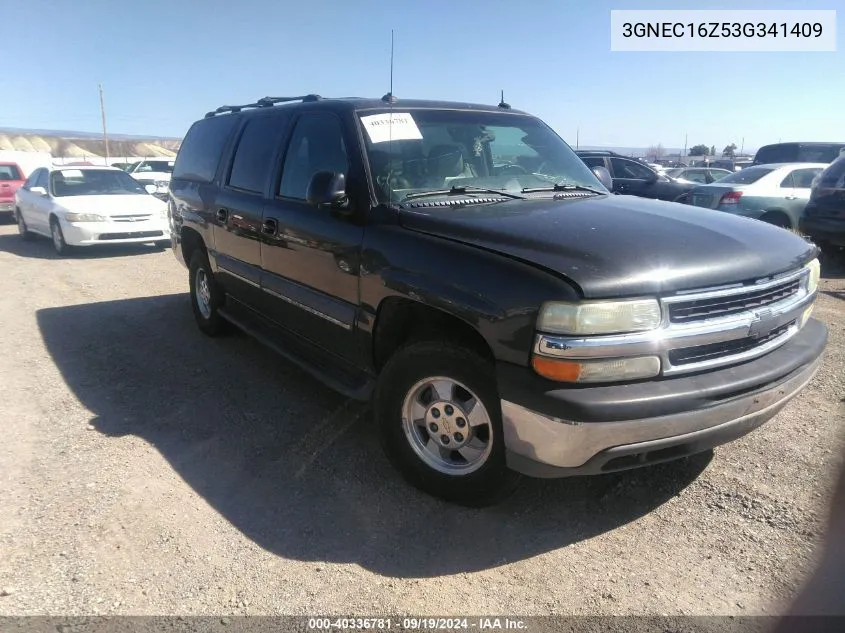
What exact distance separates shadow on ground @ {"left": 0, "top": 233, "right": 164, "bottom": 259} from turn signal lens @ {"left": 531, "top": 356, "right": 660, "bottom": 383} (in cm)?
1039

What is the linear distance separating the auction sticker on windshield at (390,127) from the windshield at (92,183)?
31.1 ft

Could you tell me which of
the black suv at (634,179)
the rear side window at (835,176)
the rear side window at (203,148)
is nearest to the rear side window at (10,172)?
the rear side window at (203,148)

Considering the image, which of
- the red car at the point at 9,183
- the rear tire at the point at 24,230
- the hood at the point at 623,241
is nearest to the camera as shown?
the hood at the point at 623,241

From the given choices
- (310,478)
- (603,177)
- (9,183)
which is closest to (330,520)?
(310,478)

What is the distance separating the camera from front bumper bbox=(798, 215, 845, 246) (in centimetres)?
865

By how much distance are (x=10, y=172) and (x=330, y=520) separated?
689 inches

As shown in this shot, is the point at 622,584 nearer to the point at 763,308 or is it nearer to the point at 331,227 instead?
the point at 763,308

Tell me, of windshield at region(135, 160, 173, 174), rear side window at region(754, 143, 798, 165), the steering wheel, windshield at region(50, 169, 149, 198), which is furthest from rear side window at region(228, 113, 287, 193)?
windshield at region(135, 160, 173, 174)

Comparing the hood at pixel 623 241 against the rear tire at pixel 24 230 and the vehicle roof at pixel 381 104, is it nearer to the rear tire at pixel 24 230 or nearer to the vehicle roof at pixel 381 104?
the vehicle roof at pixel 381 104

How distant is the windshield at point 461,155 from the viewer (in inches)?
142

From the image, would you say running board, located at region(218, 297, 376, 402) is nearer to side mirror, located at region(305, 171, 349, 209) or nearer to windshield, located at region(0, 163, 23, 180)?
side mirror, located at region(305, 171, 349, 209)

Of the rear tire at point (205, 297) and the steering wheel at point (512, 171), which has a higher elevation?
the steering wheel at point (512, 171)

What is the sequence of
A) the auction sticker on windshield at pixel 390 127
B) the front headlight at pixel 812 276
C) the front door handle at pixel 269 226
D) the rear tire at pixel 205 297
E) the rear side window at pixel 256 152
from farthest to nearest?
the rear tire at pixel 205 297 < the rear side window at pixel 256 152 < the front door handle at pixel 269 226 < the auction sticker on windshield at pixel 390 127 < the front headlight at pixel 812 276

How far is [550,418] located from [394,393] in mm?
943
